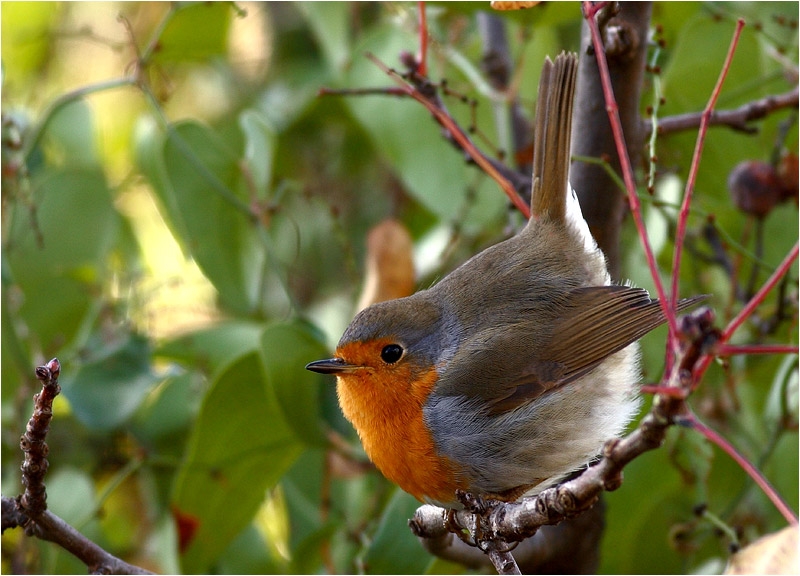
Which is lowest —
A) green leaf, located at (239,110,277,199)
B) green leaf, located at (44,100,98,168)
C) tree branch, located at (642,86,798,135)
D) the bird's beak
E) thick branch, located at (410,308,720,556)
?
thick branch, located at (410,308,720,556)

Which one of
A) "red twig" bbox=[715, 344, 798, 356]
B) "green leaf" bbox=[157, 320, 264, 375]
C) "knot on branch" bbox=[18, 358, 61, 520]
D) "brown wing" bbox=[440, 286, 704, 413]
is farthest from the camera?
"green leaf" bbox=[157, 320, 264, 375]

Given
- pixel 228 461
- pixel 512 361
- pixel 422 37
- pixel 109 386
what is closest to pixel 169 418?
pixel 109 386

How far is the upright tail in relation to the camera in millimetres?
2836

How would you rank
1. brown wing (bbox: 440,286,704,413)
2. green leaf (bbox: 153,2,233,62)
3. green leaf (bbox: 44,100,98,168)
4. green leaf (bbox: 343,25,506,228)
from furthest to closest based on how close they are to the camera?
1. green leaf (bbox: 44,100,98,168)
2. green leaf (bbox: 343,25,506,228)
3. green leaf (bbox: 153,2,233,62)
4. brown wing (bbox: 440,286,704,413)

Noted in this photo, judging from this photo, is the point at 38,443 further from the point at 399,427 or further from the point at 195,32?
Answer: the point at 195,32

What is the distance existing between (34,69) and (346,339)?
10.6 ft

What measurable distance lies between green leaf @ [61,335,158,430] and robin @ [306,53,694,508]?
83 centimetres

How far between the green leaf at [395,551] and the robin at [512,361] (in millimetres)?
181

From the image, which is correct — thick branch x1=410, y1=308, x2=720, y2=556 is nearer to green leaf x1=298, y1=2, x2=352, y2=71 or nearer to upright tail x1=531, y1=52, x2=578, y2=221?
upright tail x1=531, y1=52, x2=578, y2=221

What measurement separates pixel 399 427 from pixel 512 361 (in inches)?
16.1

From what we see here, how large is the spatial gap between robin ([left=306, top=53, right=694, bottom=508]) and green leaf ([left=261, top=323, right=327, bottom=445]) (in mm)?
191

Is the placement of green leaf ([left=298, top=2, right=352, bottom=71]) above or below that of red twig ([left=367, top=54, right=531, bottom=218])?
above

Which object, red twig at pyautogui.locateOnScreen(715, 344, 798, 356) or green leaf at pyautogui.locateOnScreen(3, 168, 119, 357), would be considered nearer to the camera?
red twig at pyautogui.locateOnScreen(715, 344, 798, 356)

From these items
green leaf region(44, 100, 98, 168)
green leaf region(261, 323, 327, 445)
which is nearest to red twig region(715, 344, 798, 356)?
green leaf region(261, 323, 327, 445)
